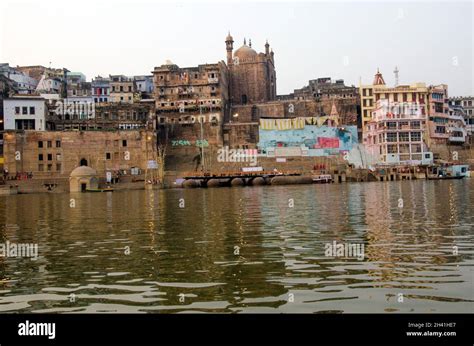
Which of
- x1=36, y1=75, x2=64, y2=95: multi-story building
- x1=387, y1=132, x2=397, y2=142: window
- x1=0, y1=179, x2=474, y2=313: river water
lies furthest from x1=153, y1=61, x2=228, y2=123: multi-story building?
x1=0, y1=179, x2=474, y2=313: river water

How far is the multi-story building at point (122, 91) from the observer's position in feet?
361

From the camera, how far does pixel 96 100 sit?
4336 inches

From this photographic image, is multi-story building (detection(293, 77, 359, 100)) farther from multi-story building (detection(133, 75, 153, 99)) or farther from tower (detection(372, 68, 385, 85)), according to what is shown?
multi-story building (detection(133, 75, 153, 99))

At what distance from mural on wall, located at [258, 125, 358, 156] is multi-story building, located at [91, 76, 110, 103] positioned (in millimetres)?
34193

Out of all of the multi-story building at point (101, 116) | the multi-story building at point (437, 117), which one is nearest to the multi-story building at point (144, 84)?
the multi-story building at point (101, 116)

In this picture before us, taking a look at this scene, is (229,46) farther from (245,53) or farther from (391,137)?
(391,137)

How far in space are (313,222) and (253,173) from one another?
61.3m

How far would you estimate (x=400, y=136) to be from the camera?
9438cm

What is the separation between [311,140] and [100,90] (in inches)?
1754

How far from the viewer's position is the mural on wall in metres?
97.3

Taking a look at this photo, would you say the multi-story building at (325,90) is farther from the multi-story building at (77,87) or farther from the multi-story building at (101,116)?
the multi-story building at (77,87)

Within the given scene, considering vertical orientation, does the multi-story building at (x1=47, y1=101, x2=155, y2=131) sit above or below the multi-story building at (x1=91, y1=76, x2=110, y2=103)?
below
